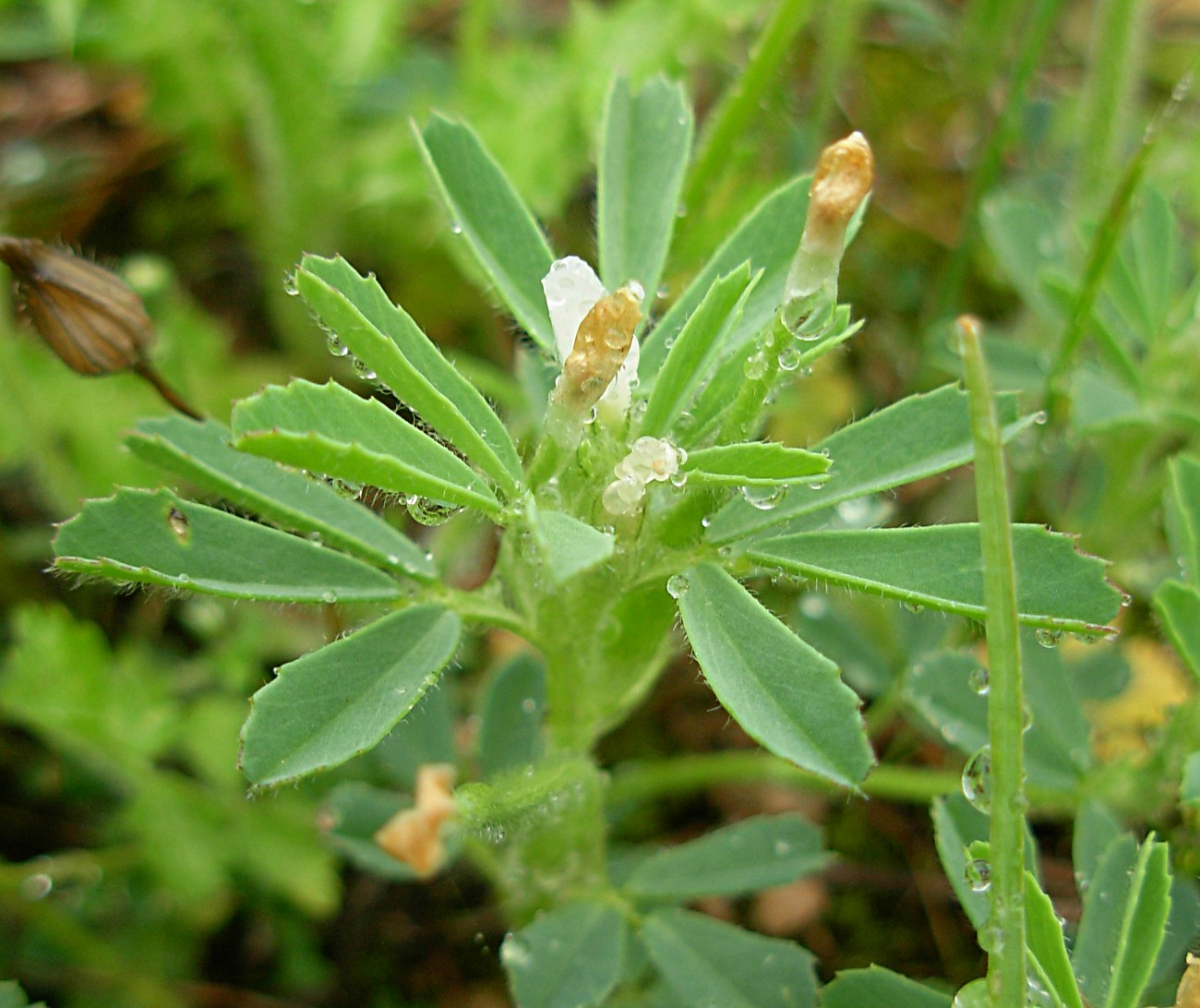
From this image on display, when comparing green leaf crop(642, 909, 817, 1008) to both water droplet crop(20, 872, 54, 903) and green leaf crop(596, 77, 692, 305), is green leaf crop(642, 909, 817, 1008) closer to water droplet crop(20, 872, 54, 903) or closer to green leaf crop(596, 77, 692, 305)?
green leaf crop(596, 77, 692, 305)

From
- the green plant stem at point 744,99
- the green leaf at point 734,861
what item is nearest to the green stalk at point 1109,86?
the green plant stem at point 744,99

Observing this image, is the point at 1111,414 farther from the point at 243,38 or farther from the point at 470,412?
the point at 243,38

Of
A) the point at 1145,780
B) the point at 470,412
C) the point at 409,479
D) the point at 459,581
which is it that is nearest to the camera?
the point at 409,479

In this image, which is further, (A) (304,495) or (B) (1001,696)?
(A) (304,495)

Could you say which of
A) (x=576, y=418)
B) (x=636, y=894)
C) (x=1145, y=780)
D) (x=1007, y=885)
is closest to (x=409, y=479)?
(x=576, y=418)

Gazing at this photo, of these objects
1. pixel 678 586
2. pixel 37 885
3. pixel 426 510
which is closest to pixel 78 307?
pixel 426 510

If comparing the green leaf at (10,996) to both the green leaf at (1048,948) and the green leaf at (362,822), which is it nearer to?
the green leaf at (362,822)

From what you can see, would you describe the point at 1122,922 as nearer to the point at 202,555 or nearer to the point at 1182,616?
the point at 1182,616

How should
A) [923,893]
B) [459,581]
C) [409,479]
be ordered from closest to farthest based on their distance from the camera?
[409,479] < [923,893] < [459,581]
